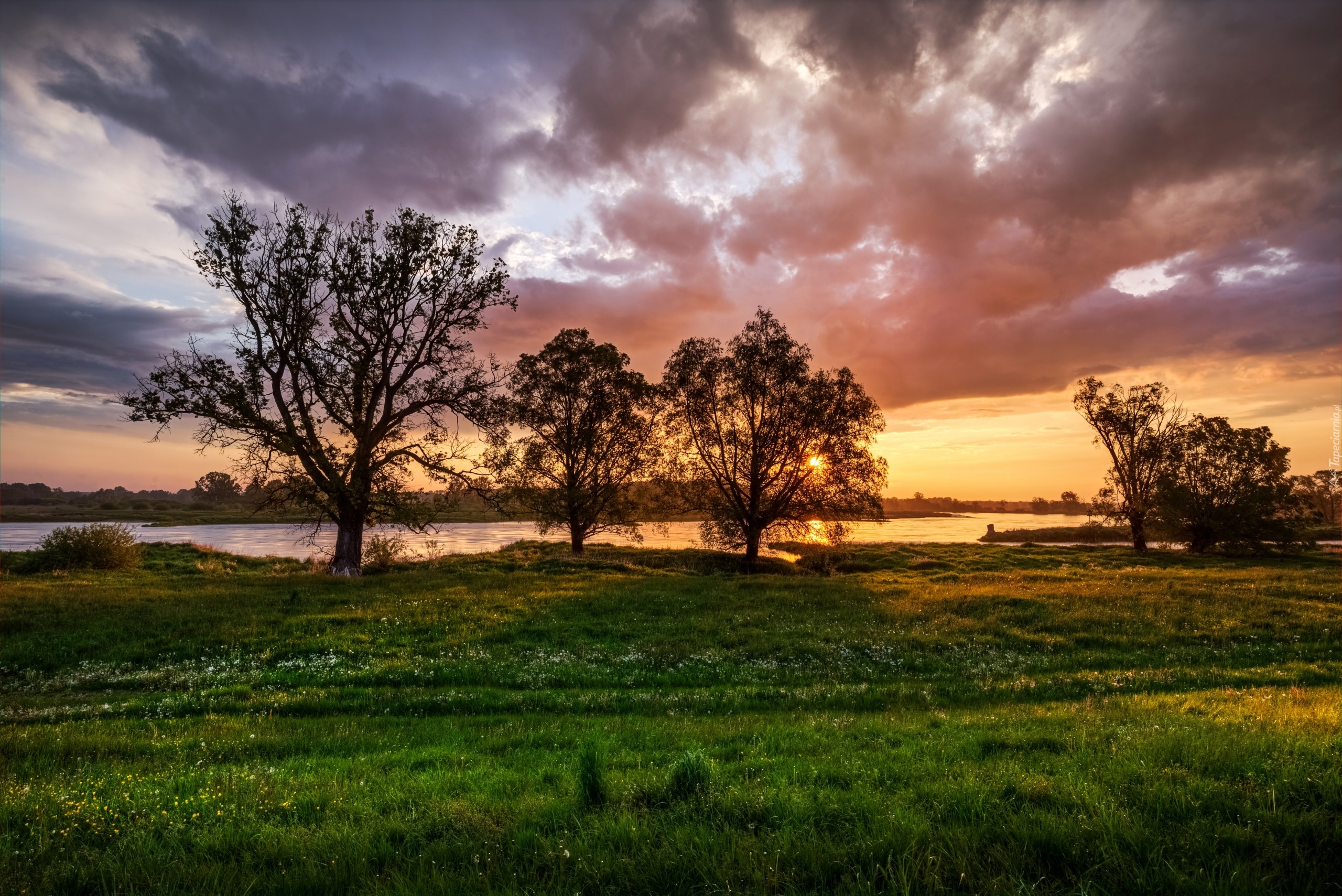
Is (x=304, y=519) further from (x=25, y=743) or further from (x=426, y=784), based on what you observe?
(x=426, y=784)

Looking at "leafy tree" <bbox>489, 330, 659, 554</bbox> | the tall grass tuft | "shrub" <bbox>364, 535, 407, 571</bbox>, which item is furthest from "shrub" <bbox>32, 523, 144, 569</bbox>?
the tall grass tuft

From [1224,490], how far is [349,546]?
7168cm

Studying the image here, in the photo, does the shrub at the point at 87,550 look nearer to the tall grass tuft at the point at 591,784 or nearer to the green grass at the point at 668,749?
the green grass at the point at 668,749

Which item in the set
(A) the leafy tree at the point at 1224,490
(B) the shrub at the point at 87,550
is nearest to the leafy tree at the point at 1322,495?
(A) the leafy tree at the point at 1224,490

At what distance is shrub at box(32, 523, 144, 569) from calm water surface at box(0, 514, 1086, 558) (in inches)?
361

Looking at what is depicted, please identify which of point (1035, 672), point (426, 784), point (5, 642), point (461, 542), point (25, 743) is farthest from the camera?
point (461, 542)

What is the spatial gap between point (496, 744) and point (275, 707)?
19.0 ft

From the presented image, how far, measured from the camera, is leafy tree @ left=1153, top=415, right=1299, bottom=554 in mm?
50656

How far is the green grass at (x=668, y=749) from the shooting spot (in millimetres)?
4504

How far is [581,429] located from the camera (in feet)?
155

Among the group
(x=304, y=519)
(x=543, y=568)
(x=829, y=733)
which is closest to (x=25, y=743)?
(x=829, y=733)

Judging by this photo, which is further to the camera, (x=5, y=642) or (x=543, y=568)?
(x=543, y=568)

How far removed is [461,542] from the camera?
66.9m

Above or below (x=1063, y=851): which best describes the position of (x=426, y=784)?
below
